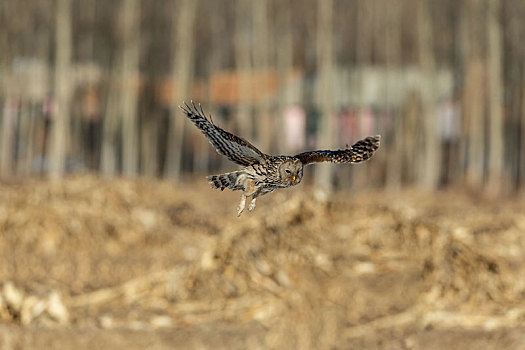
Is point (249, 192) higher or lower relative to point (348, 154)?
lower

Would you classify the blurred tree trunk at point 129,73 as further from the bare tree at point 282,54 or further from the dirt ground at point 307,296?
the dirt ground at point 307,296

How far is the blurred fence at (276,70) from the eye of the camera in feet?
115

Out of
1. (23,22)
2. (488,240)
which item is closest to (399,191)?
(23,22)

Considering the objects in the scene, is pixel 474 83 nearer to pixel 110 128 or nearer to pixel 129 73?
pixel 129 73

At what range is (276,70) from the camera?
40438mm

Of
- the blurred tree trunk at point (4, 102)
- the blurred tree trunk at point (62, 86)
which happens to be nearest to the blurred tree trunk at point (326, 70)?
the blurred tree trunk at point (62, 86)

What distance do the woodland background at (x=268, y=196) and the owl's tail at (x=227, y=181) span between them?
5360 millimetres

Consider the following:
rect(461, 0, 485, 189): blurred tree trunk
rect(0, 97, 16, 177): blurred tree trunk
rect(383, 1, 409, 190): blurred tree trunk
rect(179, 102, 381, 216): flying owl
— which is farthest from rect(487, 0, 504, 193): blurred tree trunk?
rect(179, 102, 381, 216): flying owl

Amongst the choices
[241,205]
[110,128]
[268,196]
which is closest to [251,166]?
[241,205]

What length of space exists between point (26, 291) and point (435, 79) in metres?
26.9

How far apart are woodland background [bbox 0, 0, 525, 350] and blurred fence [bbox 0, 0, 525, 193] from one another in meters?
0.12

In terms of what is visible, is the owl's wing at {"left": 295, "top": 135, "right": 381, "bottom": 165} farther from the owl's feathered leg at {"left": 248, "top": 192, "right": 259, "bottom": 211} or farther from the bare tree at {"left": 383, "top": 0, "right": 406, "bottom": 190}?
the bare tree at {"left": 383, "top": 0, "right": 406, "bottom": 190}

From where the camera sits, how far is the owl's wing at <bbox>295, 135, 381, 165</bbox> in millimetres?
4763

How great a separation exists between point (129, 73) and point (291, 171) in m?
33.5
